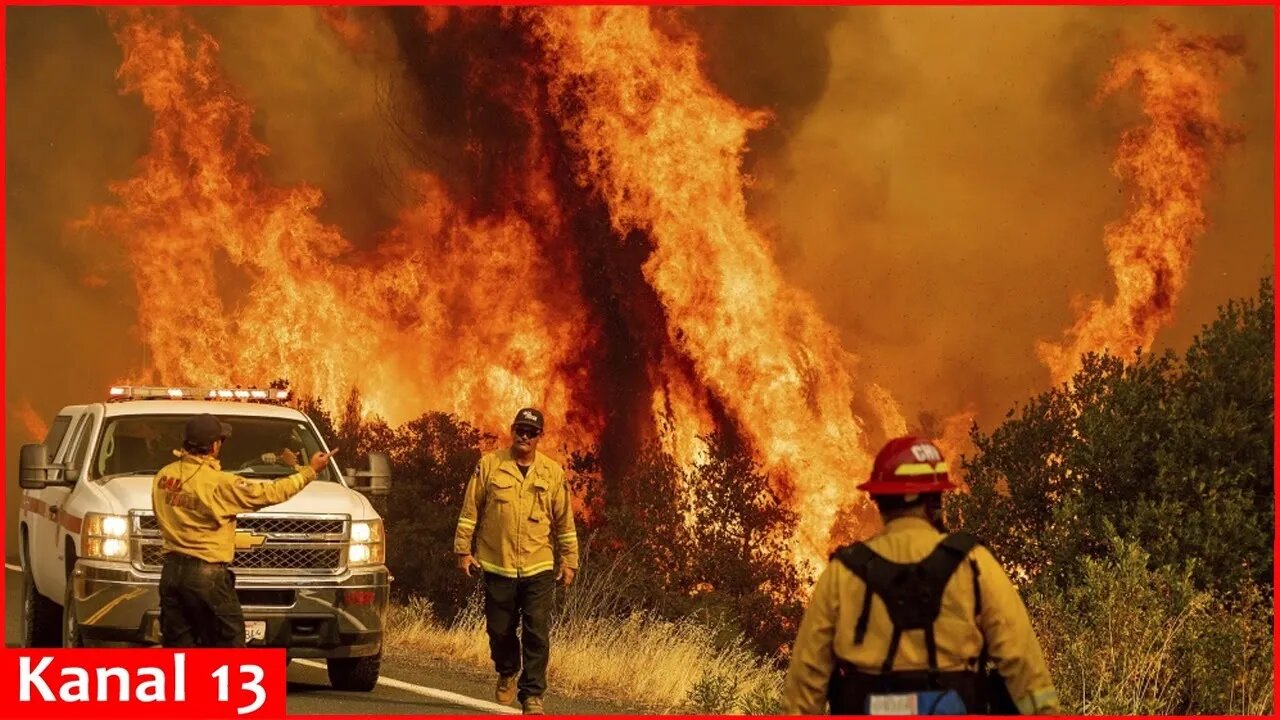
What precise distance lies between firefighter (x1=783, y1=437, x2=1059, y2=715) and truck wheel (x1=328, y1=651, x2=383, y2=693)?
7.70m

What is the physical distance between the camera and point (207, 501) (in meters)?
11.5

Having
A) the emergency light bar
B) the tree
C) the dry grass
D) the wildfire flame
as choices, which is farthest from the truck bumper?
the wildfire flame

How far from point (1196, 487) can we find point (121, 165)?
3442 cm

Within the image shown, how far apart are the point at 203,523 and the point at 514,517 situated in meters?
2.31

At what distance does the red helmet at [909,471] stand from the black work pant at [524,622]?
643 centimetres

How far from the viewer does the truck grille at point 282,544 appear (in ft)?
44.0

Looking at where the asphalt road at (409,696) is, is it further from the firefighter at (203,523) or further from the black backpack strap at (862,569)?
the black backpack strap at (862,569)

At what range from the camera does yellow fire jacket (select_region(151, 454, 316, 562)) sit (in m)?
11.6

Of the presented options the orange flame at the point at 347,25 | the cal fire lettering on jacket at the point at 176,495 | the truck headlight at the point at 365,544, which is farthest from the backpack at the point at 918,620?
the orange flame at the point at 347,25

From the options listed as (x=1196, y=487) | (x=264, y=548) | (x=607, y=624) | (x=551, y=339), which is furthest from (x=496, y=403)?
(x=264, y=548)

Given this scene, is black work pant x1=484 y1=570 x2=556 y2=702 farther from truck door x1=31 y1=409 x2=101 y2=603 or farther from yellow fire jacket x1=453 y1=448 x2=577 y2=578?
truck door x1=31 y1=409 x2=101 y2=603

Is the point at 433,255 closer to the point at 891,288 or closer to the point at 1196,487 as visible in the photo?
the point at 891,288

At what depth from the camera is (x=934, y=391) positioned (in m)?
59.8

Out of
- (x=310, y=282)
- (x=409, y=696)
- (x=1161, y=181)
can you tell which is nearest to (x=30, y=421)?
(x=310, y=282)
